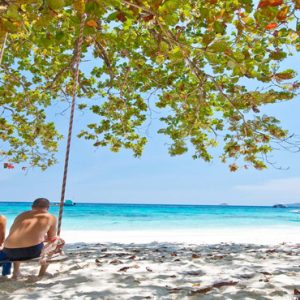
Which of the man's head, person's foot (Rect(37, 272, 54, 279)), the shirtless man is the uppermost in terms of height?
the man's head

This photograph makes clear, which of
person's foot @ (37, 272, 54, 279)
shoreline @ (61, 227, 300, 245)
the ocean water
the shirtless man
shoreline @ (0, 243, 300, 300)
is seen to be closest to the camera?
shoreline @ (0, 243, 300, 300)

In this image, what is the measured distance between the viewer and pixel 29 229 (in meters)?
4.76

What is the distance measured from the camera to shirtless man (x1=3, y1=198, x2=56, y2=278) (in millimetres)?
4664

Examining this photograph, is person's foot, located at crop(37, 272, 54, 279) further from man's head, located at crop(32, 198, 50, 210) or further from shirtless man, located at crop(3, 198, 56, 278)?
man's head, located at crop(32, 198, 50, 210)

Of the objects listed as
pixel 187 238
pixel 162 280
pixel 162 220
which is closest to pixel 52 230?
pixel 162 280

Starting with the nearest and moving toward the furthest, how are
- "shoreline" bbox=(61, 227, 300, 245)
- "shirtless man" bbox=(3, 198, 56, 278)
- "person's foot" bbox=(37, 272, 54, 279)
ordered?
1. "shirtless man" bbox=(3, 198, 56, 278)
2. "person's foot" bbox=(37, 272, 54, 279)
3. "shoreline" bbox=(61, 227, 300, 245)

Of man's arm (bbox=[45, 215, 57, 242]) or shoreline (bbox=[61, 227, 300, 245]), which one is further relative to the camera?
shoreline (bbox=[61, 227, 300, 245])

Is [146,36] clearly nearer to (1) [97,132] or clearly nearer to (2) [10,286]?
(1) [97,132]

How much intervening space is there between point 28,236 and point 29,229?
9cm

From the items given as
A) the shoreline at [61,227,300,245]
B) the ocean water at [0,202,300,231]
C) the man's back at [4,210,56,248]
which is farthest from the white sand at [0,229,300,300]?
the ocean water at [0,202,300,231]

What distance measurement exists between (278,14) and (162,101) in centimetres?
527

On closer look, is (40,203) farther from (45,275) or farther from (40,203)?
(45,275)

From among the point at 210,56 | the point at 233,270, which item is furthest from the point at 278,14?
the point at 233,270

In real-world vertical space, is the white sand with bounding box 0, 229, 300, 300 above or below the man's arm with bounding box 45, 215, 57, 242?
below
